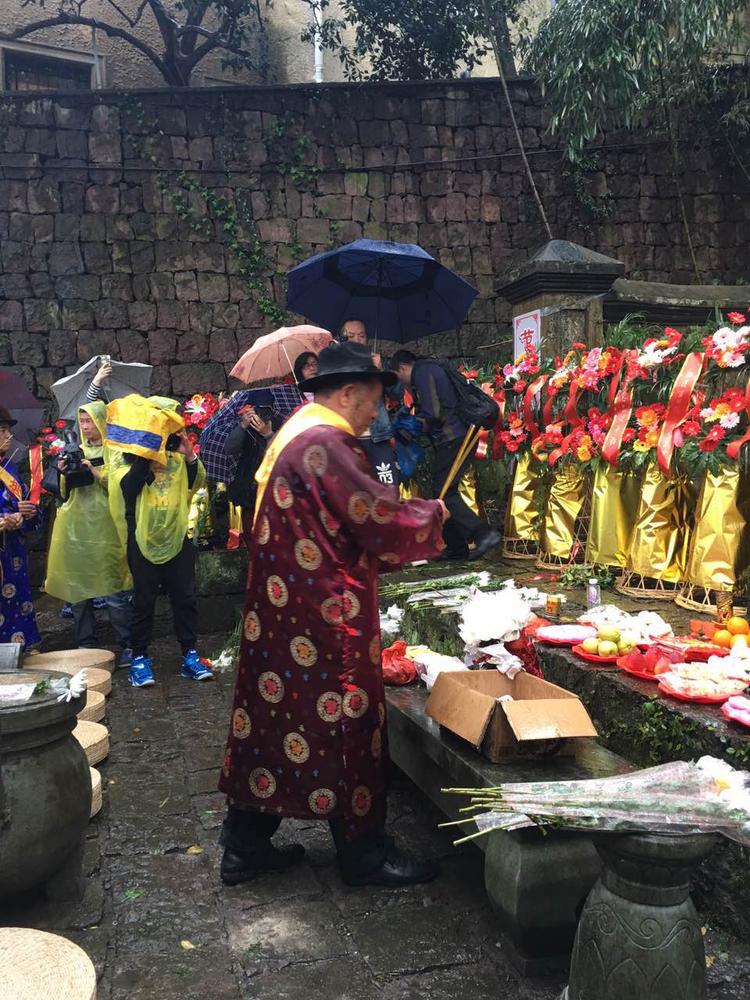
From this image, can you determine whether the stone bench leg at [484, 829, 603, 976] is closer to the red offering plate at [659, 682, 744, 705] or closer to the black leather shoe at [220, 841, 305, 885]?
the red offering plate at [659, 682, 744, 705]

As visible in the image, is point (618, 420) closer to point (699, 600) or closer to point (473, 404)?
point (699, 600)

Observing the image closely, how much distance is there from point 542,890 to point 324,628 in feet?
3.35

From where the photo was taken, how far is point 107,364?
20.5 feet

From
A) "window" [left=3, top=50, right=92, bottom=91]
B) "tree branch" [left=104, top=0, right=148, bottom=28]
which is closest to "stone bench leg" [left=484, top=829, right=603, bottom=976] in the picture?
"tree branch" [left=104, top=0, right=148, bottom=28]

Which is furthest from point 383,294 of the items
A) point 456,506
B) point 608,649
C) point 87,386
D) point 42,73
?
point 42,73

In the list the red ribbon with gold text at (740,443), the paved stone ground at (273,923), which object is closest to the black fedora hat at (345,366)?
the paved stone ground at (273,923)

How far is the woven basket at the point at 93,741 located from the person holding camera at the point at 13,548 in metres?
1.51

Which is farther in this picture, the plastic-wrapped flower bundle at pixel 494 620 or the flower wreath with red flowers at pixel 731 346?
the flower wreath with red flowers at pixel 731 346

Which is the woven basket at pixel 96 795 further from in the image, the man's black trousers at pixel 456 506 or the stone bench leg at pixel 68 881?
the man's black trousers at pixel 456 506

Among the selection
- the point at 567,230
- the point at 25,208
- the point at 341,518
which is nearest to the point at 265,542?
the point at 341,518

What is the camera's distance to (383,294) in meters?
6.42

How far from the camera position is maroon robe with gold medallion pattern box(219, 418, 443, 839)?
270 centimetres

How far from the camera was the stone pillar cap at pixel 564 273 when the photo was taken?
6.91 metres

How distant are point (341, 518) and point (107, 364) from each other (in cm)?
417
